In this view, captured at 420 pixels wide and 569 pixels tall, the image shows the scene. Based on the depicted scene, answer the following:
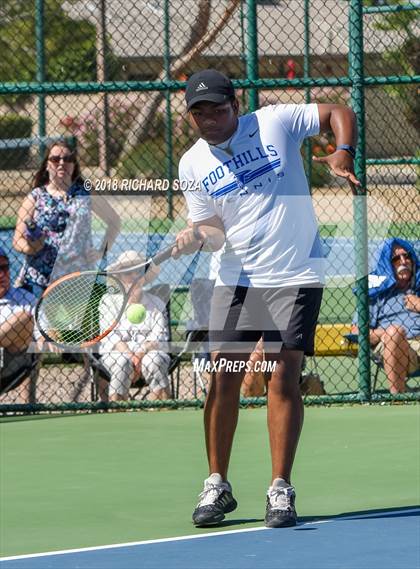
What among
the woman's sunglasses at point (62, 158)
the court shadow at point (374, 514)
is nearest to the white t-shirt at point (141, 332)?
the woman's sunglasses at point (62, 158)

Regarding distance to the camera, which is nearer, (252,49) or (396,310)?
(252,49)

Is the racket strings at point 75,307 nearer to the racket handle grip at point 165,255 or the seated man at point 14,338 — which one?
the racket handle grip at point 165,255

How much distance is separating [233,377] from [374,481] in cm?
113

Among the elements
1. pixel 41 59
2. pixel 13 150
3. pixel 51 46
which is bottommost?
pixel 41 59

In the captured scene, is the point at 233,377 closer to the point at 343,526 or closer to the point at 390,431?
the point at 343,526

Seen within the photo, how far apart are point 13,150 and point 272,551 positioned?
19.8m

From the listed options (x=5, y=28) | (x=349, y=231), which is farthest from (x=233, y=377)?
(x=5, y=28)

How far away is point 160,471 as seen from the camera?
6.65 meters

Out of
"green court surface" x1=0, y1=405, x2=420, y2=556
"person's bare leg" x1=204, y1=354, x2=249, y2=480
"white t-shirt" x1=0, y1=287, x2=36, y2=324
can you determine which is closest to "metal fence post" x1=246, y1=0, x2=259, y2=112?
"white t-shirt" x1=0, y1=287, x2=36, y2=324

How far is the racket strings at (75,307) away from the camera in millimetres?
6832

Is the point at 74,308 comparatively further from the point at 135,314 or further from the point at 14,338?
the point at 135,314

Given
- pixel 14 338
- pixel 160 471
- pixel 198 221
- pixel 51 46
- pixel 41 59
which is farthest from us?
pixel 51 46

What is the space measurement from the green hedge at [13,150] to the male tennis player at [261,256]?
616 inches

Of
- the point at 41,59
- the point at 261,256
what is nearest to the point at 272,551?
the point at 261,256
